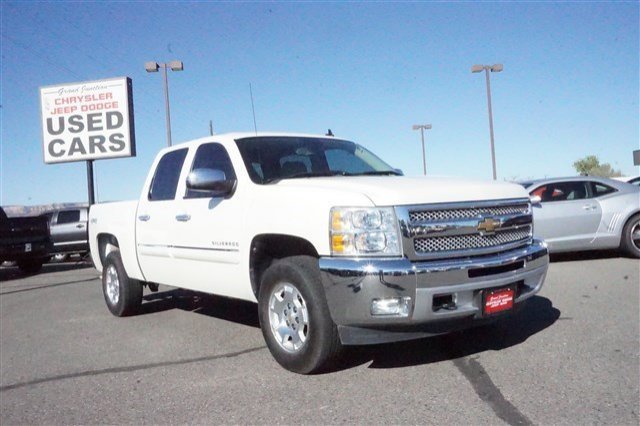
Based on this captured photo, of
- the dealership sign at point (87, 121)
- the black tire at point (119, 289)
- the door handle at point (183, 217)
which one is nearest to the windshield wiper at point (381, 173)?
the door handle at point (183, 217)

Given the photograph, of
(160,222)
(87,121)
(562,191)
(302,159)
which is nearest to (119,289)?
(160,222)

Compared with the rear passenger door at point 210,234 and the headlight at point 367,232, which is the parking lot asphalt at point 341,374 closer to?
the rear passenger door at point 210,234

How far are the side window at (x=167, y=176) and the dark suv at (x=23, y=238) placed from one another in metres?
8.88

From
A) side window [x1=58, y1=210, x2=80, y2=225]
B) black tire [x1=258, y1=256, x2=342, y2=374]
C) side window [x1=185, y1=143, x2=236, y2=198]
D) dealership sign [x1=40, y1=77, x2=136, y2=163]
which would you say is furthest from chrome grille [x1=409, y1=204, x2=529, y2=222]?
dealership sign [x1=40, y1=77, x2=136, y2=163]

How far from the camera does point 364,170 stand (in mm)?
5266

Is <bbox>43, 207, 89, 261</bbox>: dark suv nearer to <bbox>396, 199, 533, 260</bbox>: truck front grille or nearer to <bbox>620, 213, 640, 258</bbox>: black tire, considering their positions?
<bbox>620, 213, 640, 258</bbox>: black tire

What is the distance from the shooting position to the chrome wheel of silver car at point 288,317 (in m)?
3.99

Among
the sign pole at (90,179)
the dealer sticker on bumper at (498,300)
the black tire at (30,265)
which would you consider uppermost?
the sign pole at (90,179)

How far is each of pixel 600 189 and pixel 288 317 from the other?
7251mm

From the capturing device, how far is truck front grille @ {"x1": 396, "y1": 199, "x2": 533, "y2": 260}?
3.62 m

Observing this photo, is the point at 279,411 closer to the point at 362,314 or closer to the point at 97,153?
the point at 362,314

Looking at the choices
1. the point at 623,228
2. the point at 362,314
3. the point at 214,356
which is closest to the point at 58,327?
the point at 214,356

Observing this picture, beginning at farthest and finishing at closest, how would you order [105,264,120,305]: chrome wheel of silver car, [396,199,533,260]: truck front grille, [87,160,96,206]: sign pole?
[87,160,96,206]: sign pole
[105,264,120,305]: chrome wheel of silver car
[396,199,533,260]: truck front grille

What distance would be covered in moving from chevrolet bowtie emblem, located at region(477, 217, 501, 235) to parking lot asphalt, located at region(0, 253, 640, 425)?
100cm
